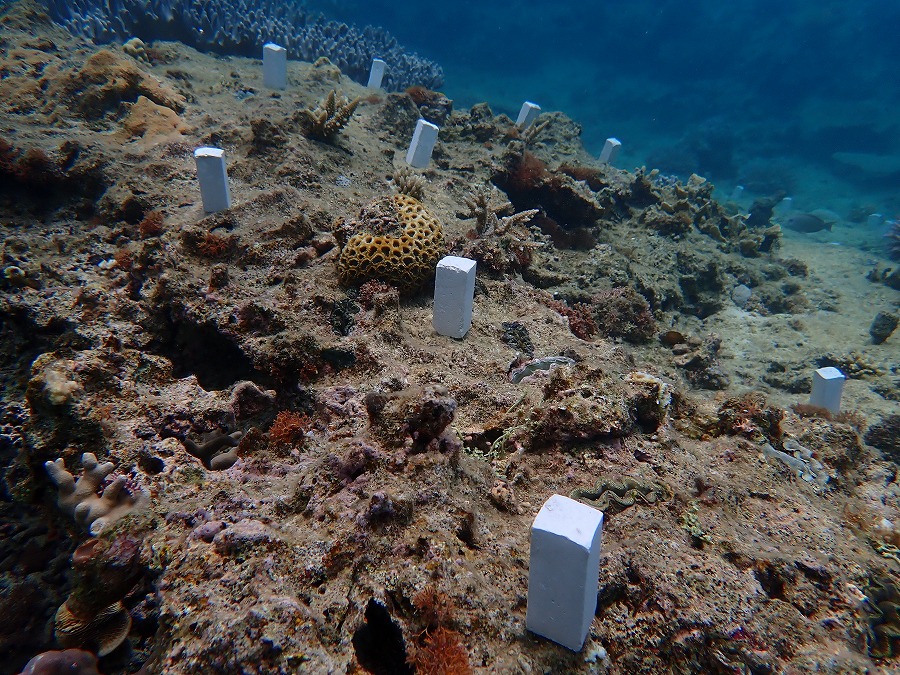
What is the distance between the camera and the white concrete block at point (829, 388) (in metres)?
4.90

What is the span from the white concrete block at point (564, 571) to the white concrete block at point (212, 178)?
4.54m

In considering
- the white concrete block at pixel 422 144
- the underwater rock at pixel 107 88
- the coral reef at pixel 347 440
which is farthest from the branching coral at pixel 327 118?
the underwater rock at pixel 107 88

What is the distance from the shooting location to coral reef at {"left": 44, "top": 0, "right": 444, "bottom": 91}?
977 centimetres

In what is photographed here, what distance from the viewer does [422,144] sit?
6660mm

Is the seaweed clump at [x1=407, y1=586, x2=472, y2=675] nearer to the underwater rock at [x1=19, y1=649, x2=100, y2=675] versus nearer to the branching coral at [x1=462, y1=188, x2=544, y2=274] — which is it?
the underwater rock at [x1=19, y1=649, x2=100, y2=675]

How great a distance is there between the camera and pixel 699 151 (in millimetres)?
25984

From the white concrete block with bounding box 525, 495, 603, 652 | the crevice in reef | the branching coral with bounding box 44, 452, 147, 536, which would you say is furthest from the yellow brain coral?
the white concrete block with bounding box 525, 495, 603, 652

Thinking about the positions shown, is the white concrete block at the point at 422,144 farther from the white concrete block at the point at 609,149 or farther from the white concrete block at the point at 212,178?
the white concrete block at the point at 609,149

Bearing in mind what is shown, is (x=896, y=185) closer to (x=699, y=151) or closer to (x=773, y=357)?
(x=699, y=151)

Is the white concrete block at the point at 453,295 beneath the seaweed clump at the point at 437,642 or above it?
above

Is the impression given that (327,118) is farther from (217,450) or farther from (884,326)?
(884,326)

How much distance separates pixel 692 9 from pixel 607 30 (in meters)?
7.77

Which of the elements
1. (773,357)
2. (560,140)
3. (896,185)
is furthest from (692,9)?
(773,357)

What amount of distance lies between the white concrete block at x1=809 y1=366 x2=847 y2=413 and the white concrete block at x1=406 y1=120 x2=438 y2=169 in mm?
6037
